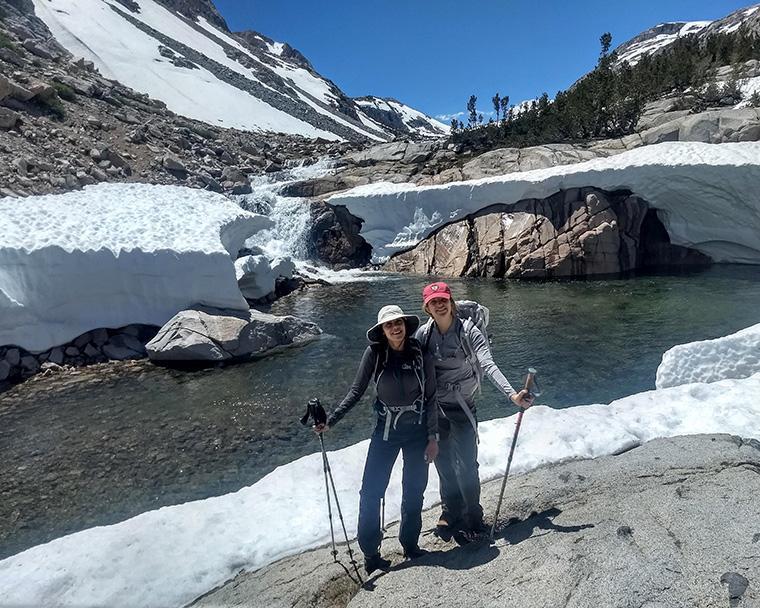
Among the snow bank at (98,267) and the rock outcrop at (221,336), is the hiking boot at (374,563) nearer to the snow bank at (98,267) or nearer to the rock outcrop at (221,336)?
the rock outcrop at (221,336)

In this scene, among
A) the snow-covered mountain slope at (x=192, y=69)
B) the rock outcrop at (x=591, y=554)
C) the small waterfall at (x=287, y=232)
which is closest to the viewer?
the rock outcrop at (x=591, y=554)

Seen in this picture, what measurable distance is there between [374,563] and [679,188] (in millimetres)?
22039

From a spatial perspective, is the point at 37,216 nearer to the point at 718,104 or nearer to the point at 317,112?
the point at 718,104

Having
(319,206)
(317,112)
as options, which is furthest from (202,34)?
(319,206)

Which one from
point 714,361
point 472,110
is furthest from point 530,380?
point 472,110

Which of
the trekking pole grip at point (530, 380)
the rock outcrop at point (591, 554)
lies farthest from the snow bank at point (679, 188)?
the trekking pole grip at point (530, 380)

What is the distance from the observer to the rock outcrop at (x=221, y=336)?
11.5 metres

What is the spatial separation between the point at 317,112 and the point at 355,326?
71577 mm

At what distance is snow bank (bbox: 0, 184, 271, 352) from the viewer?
38.0 ft

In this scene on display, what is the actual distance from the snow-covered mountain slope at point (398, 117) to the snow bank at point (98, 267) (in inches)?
4442

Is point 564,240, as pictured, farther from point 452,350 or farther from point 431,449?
point 431,449

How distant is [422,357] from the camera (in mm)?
3773

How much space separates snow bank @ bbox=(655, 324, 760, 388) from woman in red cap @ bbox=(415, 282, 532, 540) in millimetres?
5456

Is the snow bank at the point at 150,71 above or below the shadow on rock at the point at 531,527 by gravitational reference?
above
